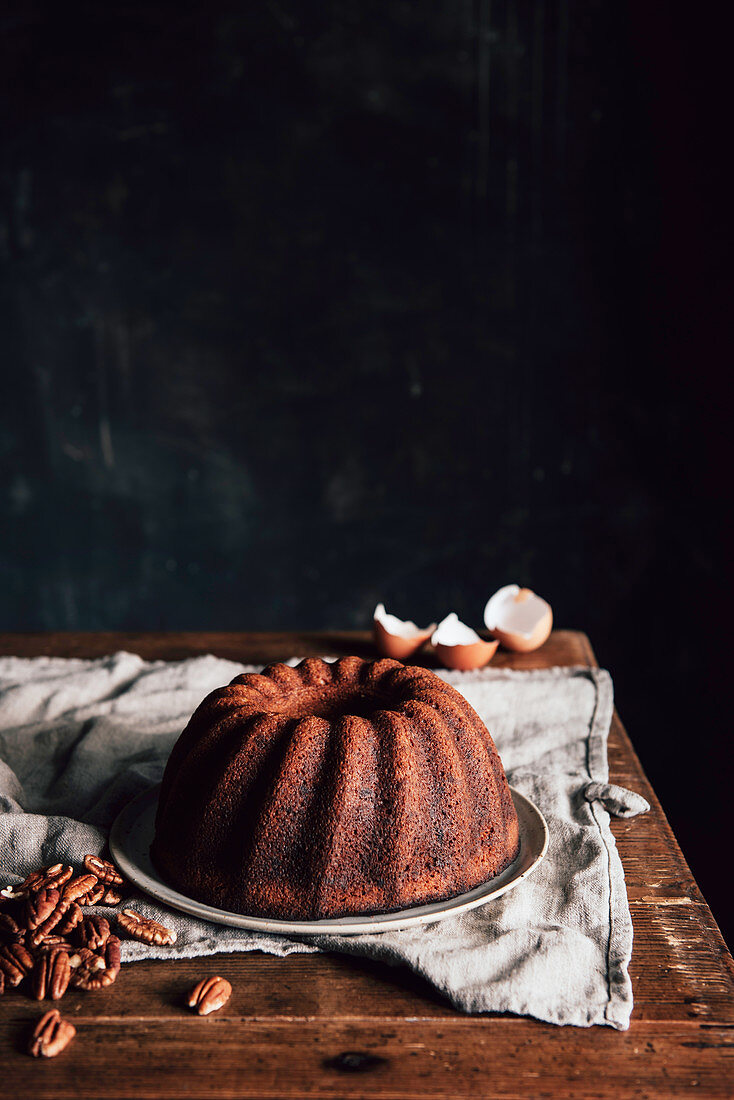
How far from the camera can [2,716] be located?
5.43 feet

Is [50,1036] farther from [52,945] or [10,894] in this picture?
[10,894]

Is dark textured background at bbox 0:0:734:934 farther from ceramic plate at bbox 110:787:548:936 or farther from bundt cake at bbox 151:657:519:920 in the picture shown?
bundt cake at bbox 151:657:519:920

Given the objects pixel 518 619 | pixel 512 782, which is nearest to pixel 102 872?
pixel 512 782

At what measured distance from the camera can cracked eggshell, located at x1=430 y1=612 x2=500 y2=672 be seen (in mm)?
1827

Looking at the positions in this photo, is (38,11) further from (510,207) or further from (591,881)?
(591,881)

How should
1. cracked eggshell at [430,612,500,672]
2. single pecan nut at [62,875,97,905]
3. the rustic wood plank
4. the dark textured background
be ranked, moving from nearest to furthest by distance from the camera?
the rustic wood plank
single pecan nut at [62,875,97,905]
cracked eggshell at [430,612,500,672]
the dark textured background

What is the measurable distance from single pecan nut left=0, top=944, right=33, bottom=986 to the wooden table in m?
0.02

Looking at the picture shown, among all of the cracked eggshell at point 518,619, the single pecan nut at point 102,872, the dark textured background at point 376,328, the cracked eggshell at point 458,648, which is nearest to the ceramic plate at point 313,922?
the single pecan nut at point 102,872

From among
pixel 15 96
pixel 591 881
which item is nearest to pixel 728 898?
pixel 591 881

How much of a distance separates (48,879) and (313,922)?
1.03 feet

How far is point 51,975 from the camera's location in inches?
36.8

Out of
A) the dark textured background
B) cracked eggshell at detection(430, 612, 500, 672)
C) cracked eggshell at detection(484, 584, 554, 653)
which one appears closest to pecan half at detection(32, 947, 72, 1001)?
cracked eggshell at detection(430, 612, 500, 672)

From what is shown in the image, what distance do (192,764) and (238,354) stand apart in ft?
6.81

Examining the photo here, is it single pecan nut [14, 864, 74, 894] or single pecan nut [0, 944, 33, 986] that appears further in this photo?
single pecan nut [14, 864, 74, 894]
